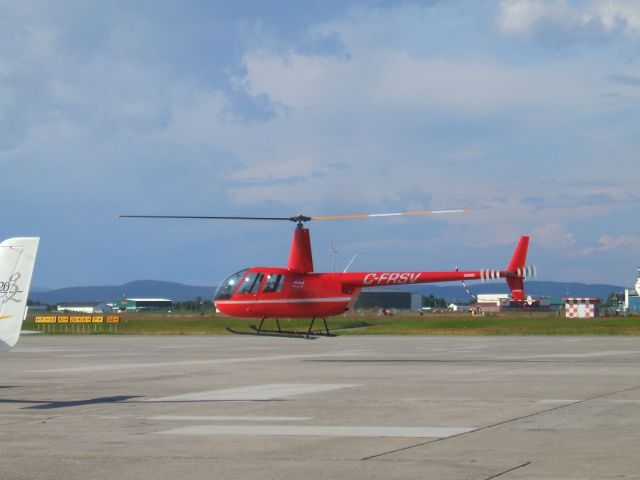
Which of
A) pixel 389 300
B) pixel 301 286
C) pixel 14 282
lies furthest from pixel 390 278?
pixel 389 300

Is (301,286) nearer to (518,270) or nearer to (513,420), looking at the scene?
(518,270)

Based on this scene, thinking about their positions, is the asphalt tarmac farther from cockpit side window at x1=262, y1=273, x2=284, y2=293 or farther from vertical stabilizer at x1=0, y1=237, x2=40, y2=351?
cockpit side window at x1=262, y1=273, x2=284, y2=293

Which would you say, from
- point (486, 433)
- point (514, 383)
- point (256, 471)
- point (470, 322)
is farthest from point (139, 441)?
point (470, 322)

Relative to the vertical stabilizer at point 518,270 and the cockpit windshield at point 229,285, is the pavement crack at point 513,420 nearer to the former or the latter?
the vertical stabilizer at point 518,270

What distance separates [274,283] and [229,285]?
1.77 metres

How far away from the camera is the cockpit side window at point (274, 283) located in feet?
113

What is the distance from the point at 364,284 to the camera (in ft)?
111

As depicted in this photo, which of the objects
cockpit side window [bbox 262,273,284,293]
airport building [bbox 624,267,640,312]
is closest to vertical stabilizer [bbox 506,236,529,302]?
cockpit side window [bbox 262,273,284,293]

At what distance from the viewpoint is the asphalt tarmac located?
1241 centimetres

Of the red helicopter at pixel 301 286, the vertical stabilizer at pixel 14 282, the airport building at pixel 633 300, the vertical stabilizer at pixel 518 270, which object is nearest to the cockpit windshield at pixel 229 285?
the red helicopter at pixel 301 286

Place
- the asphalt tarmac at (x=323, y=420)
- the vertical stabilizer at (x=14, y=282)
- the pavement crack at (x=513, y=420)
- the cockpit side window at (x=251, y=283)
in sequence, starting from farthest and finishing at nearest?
1. the cockpit side window at (x=251, y=283)
2. the vertical stabilizer at (x=14, y=282)
3. the pavement crack at (x=513, y=420)
4. the asphalt tarmac at (x=323, y=420)

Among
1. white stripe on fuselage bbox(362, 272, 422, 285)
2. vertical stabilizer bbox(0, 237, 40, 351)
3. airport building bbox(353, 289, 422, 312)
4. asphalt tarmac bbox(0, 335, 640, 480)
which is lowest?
asphalt tarmac bbox(0, 335, 640, 480)

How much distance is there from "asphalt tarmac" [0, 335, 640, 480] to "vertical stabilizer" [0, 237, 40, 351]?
62.1 inches

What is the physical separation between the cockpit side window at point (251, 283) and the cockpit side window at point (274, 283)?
296 mm
